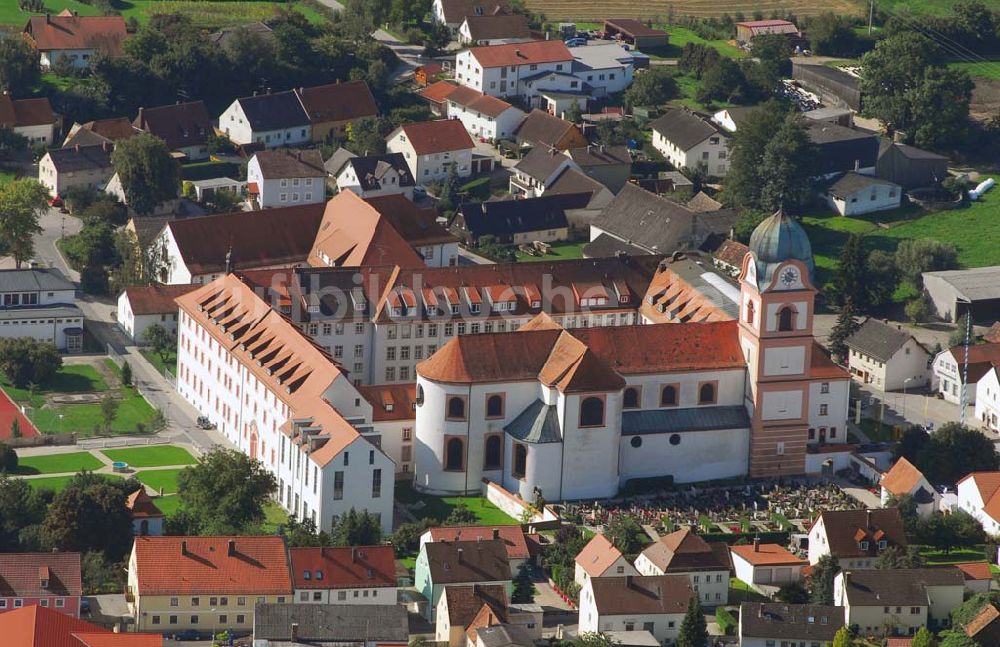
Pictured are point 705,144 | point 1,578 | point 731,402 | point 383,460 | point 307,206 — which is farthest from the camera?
point 705,144

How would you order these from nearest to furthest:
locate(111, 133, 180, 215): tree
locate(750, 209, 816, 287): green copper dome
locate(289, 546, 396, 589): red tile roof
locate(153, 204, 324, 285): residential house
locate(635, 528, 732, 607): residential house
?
locate(289, 546, 396, 589): red tile roof → locate(635, 528, 732, 607): residential house → locate(750, 209, 816, 287): green copper dome → locate(153, 204, 324, 285): residential house → locate(111, 133, 180, 215): tree

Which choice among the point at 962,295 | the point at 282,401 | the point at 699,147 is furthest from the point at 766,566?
the point at 699,147

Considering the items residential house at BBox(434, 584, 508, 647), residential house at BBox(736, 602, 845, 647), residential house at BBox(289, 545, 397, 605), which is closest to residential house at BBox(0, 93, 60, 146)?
residential house at BBox(289, 545, 397, 605)

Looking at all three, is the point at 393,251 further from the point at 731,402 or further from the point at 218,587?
the point at 218,587

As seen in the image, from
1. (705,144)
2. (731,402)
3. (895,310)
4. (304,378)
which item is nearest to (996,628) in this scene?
(731,402)

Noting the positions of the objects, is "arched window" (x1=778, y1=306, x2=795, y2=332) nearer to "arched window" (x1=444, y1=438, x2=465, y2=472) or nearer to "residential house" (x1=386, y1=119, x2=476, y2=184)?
"arched window" (x1=444, y1=438, x2=465, y2=472)
